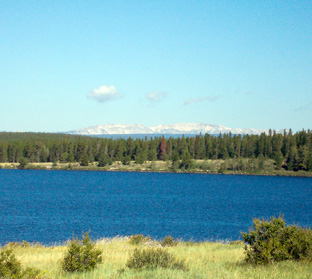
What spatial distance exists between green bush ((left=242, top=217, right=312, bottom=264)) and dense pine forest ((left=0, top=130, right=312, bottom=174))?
5568 inches

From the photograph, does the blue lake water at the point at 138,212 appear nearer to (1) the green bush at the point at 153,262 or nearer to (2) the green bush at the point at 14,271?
(1) the green bush at the point at 153,262

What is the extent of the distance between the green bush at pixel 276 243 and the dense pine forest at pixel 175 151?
5568 inches

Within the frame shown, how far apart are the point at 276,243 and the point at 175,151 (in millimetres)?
159226

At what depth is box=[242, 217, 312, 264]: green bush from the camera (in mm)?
13539

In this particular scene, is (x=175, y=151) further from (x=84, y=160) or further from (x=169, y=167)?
(x=84, y=160)

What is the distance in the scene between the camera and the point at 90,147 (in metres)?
171

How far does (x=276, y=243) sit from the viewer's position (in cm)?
1359

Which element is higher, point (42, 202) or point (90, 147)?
point (90, 147)

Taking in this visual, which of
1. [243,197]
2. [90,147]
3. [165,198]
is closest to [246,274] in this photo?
[165,198]

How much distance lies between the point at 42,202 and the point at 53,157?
106m

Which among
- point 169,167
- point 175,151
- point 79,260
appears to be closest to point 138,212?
point 79,260

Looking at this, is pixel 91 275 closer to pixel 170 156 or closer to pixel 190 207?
pixel 190 207

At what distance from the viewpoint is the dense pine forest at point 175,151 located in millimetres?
158000

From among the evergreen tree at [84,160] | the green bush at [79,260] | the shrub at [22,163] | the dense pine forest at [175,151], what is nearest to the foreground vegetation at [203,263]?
the green bush at [79,260]
